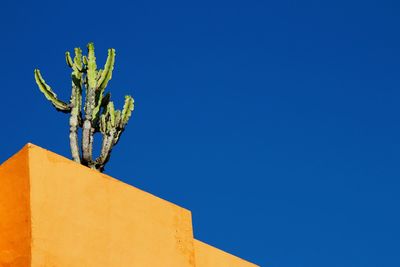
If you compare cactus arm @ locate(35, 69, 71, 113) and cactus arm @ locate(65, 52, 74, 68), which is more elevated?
cactus arm @ locate(65, 52, 74, 68)

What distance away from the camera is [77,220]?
704cm

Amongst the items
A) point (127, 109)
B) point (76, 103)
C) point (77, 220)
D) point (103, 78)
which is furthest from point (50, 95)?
point (77, 220)

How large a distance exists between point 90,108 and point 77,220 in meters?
2.05

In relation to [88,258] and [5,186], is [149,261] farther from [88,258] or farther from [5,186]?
[5,186]

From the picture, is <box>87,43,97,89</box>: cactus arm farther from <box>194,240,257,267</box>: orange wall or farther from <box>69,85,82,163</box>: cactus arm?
<box>194,240,257,267</box>: orange wall

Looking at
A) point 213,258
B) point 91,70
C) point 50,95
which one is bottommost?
point 213,258

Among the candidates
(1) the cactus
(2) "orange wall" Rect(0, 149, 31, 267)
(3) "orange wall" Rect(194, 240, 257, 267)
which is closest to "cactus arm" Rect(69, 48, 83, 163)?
(1) the cactus

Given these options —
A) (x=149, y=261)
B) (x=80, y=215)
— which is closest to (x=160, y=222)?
(x=149, y=261)

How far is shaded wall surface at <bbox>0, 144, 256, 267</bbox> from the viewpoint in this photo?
6.58m

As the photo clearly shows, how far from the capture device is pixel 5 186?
23.1 ft

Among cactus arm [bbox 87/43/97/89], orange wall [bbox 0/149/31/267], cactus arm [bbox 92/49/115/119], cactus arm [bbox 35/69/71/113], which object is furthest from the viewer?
cactus arm [bbox 92/49/115/119]

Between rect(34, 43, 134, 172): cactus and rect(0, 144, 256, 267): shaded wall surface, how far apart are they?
872mm

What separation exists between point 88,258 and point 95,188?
847 mm

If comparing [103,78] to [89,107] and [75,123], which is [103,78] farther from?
[75,123]
